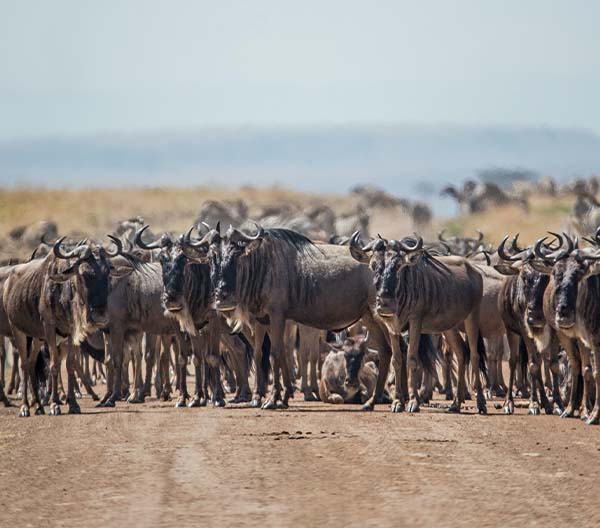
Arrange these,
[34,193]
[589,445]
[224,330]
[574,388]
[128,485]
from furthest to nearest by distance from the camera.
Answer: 1. [34,193]
2. [224,330]
3. [574,388]
4. [589,445]
5. [128,485]

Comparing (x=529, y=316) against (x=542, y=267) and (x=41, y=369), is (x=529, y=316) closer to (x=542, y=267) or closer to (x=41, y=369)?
(x=542, y=267)

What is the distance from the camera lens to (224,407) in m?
19.3

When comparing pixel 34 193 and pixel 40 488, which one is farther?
pixel 34 193

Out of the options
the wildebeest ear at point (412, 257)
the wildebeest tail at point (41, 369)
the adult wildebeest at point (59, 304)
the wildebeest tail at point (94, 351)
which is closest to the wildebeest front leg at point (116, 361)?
the wildebeest tail at point (41, 369)

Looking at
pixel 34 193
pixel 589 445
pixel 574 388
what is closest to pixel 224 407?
pixel 574 388

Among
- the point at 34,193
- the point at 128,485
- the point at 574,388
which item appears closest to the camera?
the point at 128,485

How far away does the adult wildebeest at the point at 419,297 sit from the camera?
712 inches

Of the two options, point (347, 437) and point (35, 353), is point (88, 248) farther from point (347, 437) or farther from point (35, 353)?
point (347, 437)

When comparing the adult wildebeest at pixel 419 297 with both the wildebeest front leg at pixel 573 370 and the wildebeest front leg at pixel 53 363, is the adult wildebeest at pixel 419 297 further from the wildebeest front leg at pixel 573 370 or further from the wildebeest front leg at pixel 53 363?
the wildebeest front leg at pixel 53 363

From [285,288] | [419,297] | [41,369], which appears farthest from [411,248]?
[41,369]

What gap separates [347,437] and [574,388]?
384 centimetres

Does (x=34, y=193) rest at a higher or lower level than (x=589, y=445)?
higher

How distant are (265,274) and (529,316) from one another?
11.7ft

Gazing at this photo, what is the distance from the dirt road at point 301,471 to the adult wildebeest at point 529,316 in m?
1.37
